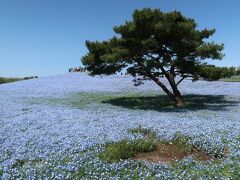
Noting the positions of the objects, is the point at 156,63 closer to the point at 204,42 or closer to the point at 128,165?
the point at 204,42

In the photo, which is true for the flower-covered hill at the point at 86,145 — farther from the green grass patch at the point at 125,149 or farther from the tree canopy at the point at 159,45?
the tree canopy at the point at 159,45

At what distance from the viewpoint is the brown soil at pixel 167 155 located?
10.0m

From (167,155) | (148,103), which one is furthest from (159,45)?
(167,155)

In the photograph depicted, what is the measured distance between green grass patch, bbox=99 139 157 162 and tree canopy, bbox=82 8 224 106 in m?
10.4

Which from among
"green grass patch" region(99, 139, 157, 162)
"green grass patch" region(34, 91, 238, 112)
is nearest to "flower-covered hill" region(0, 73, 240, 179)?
"green grass patch" region(99, 139, 157, 162)

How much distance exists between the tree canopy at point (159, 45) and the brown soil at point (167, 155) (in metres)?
10.6

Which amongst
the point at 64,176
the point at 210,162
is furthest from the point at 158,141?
the point at 64,176

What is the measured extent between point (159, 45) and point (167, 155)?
503 inches

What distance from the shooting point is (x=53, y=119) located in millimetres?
16297

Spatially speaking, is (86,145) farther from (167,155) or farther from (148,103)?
(148,103)

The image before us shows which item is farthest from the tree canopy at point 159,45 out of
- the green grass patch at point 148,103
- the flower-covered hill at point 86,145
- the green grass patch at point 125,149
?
the green grass patch at point 125,149

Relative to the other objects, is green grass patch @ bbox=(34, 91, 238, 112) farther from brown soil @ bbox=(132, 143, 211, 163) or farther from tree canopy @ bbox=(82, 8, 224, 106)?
brown soil @ bbox=(132, 143, 211, 163)

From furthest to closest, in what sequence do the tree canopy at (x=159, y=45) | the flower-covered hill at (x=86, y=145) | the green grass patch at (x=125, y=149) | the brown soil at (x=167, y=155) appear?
the tree canopy at (x=159, y=45)
the brown soil at (x=167, y=155)
the green grass patch at (x=125, y=149)
the flower-covered hill at (x=86, y=145)

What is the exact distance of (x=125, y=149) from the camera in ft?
33.8
